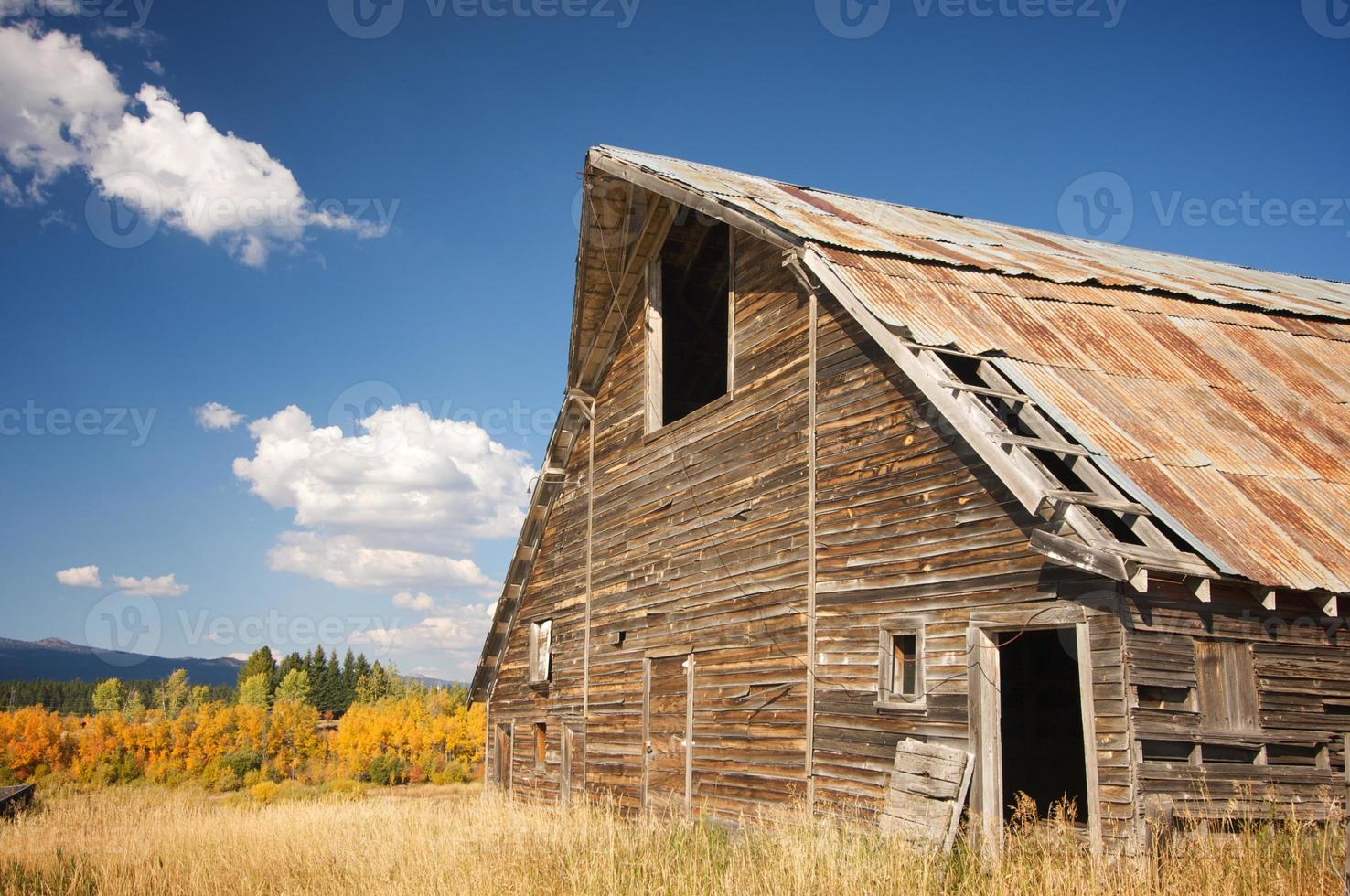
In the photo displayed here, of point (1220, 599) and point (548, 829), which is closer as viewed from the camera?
point (1220, 599)

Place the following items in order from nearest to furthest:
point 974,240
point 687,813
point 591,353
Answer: point 687,813, point 974,240, point 591,353

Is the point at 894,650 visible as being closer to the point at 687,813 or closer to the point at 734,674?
the point at 734,674

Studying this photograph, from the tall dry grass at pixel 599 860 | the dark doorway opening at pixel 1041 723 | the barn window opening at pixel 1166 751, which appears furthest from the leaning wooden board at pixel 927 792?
the dark doorway opening at pixel 1041 723

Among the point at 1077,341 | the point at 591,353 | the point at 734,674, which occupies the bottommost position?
the point at 734,674

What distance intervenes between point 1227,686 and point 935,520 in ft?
8.94

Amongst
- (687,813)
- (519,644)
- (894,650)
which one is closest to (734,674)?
(687,813)

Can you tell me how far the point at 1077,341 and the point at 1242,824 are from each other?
16.8ft

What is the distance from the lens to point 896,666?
1021 centimetres

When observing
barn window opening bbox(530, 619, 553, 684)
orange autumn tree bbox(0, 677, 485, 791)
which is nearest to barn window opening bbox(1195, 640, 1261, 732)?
barn window opening bbox(530, 619, 553, 684)

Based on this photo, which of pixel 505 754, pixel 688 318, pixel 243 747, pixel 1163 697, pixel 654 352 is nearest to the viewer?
pixel 1163 697

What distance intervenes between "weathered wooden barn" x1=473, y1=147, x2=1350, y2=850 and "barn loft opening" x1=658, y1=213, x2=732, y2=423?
0.09 metres

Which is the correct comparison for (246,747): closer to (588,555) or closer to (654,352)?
(588,555)

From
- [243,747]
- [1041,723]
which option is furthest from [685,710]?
[243,747]

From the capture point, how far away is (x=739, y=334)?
13711 millimetres
